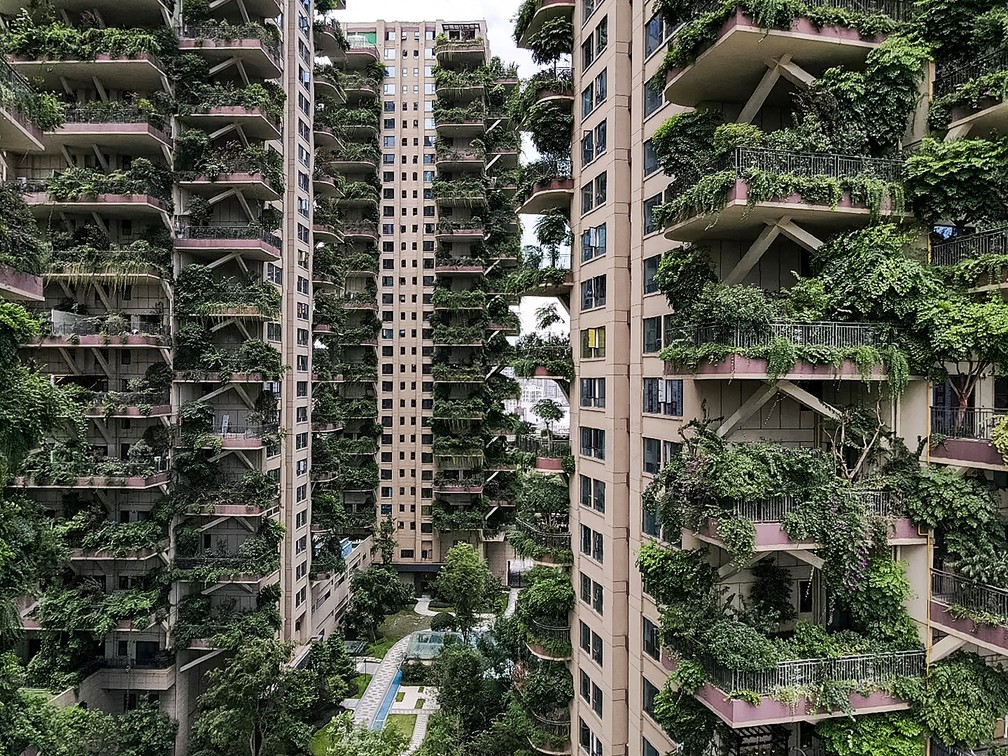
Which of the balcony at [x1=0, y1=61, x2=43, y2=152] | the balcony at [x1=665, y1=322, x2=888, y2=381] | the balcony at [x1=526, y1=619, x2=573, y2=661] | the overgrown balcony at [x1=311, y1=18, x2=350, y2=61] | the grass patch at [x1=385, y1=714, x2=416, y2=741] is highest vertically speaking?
the overgrown balcony at [x1=311, y1=18, x2=350, y2=61]

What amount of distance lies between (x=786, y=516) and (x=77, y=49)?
104ft

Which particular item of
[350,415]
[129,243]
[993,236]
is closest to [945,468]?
[993,236]

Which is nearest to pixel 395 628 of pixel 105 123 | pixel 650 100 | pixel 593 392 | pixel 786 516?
pixel 593 392

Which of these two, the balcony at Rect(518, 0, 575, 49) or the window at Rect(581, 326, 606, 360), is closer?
the window at Rect(581, 326, 606, 360)

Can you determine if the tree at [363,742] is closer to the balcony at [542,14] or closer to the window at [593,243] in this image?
the window at [593,243]

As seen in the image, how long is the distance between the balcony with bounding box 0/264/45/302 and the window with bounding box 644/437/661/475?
1588cm

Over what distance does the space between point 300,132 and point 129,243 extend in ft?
39.6

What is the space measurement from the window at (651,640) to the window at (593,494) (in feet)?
13.5

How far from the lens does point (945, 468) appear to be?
44.4ft

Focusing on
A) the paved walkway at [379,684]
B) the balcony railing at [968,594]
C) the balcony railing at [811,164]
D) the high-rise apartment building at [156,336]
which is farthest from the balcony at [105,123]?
the balcony railing at [968,594]

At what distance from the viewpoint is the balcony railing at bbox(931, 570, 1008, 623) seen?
12.2m

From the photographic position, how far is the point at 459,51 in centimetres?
5159

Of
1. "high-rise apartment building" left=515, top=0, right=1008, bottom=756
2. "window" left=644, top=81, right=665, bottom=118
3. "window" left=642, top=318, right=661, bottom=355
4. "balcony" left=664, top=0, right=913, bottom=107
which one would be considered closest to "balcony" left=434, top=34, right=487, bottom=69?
"window" left=644, top=81, right=665, bottom=118

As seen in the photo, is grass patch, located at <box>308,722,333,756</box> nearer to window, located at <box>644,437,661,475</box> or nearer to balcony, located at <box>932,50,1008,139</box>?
window, located at <box>644,437,661,475</box>
